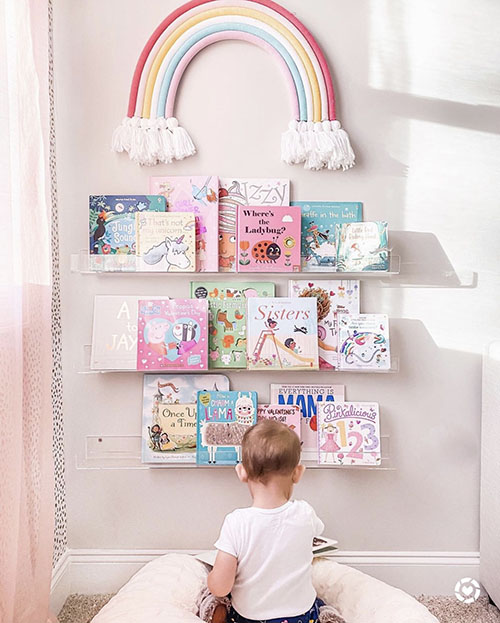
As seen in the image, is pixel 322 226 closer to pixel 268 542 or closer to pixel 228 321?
pixel 228 321

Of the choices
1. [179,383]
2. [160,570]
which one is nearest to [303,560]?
[160,570]

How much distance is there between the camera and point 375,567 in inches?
92.4

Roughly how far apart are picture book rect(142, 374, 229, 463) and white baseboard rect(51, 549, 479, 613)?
0.36m

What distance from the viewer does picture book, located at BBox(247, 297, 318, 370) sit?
7.26 ft

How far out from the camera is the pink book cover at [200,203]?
2236 millimetres

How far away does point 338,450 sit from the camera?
7.39ft

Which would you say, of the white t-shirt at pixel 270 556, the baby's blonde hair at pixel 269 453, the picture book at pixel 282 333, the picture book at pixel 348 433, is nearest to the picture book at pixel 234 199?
the picture book at pixel 282 333

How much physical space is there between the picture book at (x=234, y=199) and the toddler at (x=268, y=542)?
74 centimetres

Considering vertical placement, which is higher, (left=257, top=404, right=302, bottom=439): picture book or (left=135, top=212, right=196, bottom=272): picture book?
(left=135, top=212, right=196, bottom=272): picture book

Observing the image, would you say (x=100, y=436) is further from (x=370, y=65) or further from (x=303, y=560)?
(x=370, y=65)

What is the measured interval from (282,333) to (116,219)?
65 cm

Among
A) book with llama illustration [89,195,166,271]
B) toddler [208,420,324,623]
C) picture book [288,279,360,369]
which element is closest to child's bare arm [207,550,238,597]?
toddler [208,420,324,623]

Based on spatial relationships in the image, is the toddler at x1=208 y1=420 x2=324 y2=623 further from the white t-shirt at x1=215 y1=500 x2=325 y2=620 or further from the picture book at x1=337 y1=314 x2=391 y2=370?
the picture book at x1=337 y1=314 x2=391 y2=370

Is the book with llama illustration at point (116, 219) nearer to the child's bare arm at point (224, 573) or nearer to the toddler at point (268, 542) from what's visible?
the toddler at point (268, 542)
